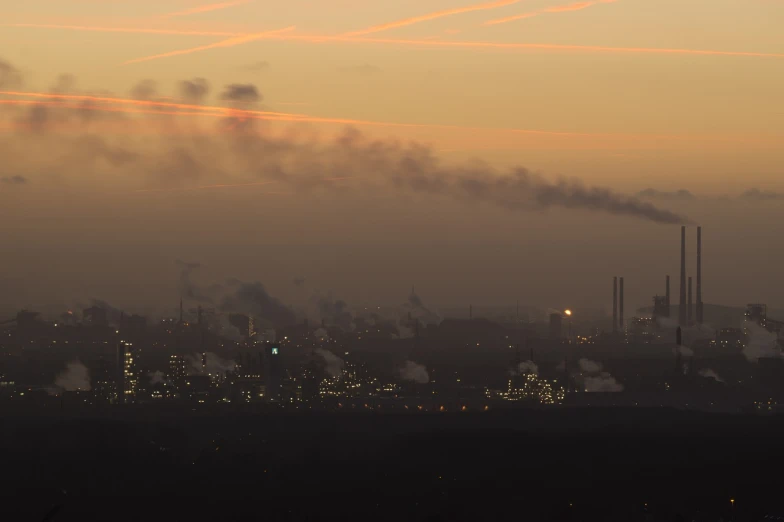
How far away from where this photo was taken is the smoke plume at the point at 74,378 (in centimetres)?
18012

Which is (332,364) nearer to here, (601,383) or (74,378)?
(74,378)

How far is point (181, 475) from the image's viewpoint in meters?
104

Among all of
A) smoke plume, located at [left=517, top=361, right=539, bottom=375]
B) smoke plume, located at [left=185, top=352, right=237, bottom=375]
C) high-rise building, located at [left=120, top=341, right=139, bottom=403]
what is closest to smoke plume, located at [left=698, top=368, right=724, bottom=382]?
smoke plume, located at [left=517, top=361, right=539, bottom=375]

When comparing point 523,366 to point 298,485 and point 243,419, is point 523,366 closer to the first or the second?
point 243,419

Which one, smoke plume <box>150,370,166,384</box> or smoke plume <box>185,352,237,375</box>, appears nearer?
smoke plume <box>150,370,166,384</box>

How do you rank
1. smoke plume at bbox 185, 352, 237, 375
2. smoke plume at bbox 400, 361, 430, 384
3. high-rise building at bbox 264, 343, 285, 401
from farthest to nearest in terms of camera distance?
smoke plume at bbox 400, 361, 430, 384
smoke plume at bbox 185, 352, 237, 375
high-rise building at bbox 264, 343, 285, 401

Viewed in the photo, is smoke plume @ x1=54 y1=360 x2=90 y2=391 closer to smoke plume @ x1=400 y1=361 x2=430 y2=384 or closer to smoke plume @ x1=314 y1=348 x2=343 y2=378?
smoke plume @ x1=314 y1=348 x2=343 y2=378

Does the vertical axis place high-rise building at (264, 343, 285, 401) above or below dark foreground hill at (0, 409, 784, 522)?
above

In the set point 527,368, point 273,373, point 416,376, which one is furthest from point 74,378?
point 527,368

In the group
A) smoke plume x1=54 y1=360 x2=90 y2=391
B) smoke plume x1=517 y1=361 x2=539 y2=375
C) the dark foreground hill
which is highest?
smoke plume x1=517 y1=361 x2=539 y2=375

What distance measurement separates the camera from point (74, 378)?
7313 inches

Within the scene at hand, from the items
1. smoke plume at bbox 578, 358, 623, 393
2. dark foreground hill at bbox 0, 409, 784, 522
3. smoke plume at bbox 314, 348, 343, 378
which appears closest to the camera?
dark foreground hill at bbox 0, 409, 784, 522

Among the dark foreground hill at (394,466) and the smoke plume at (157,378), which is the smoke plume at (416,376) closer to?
the dark foreground hill at (394,466)

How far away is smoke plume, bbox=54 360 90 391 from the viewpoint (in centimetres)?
18012
